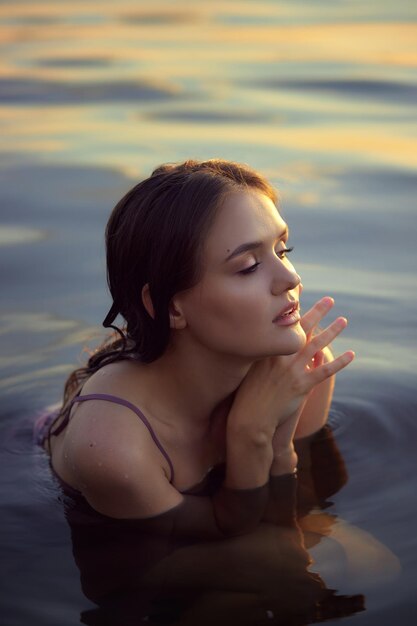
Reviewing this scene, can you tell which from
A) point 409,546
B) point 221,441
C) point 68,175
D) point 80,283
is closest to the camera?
point 409,546

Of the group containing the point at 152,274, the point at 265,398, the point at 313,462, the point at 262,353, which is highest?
the point at 152,274

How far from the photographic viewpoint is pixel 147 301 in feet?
12.1

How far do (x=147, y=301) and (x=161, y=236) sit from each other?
234mm

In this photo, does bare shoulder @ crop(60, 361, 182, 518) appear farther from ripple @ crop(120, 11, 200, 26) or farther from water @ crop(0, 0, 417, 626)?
ripple @ crop(120, 11, 200, 26)

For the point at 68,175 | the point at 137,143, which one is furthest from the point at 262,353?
the point at 137,143

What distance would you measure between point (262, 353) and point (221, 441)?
2.01 ft

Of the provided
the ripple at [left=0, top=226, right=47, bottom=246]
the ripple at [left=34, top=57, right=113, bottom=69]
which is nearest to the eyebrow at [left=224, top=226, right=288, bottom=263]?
the ripple at [left=0, top=226, right=47, bottom=246]

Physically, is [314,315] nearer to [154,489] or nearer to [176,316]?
[176,316]

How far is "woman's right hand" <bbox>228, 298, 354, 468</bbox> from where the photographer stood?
12.6 ft

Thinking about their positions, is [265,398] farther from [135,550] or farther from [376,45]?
[376,45]

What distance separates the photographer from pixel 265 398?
152 inches

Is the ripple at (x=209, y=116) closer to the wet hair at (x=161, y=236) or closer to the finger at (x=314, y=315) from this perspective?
the finger at (x=314, y=315)

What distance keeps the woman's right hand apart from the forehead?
421 mm

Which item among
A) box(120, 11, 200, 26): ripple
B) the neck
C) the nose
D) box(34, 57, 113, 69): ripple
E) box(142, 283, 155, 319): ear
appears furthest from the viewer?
box(120, 11, 200, 26): ripple
